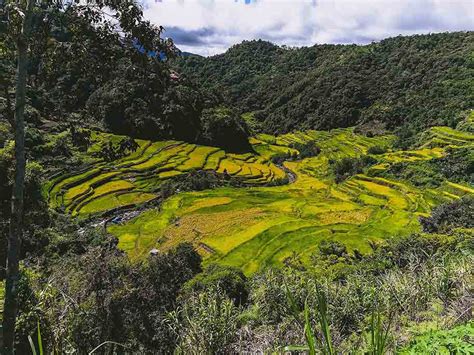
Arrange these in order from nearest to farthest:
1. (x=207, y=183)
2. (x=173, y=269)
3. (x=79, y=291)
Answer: (x=79, y=291) → (x=173, y=269) → (x=207, y=183)

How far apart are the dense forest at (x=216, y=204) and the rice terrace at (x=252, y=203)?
0.23 meters

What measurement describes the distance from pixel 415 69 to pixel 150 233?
9457 centimetres

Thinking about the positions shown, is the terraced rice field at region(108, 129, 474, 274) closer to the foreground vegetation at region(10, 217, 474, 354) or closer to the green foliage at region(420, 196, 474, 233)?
the green foliage at region(420, 196, 474, 233)

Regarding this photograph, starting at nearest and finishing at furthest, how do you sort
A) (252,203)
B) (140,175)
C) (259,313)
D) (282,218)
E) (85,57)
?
(85,57)
(259,313)
(282,218)
(252,203)
(140,175)

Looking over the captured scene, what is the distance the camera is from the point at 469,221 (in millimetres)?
30281

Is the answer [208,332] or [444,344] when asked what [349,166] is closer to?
[208,332]

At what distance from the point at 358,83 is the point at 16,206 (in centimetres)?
11609

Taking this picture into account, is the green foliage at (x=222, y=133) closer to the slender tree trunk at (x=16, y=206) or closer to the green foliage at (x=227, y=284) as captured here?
the green foliage at (x=227, y=284)

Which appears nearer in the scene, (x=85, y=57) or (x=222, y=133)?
(x=85, y=57)

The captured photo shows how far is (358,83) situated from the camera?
112625 mm

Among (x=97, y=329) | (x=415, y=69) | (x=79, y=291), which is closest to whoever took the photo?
(x=97, y=329)

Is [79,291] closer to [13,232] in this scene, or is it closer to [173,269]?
[13,232]

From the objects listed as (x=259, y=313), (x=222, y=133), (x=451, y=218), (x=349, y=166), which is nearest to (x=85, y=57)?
(x=259, y=313)

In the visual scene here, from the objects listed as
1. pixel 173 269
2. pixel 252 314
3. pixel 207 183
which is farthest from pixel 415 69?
pixel 252 314
